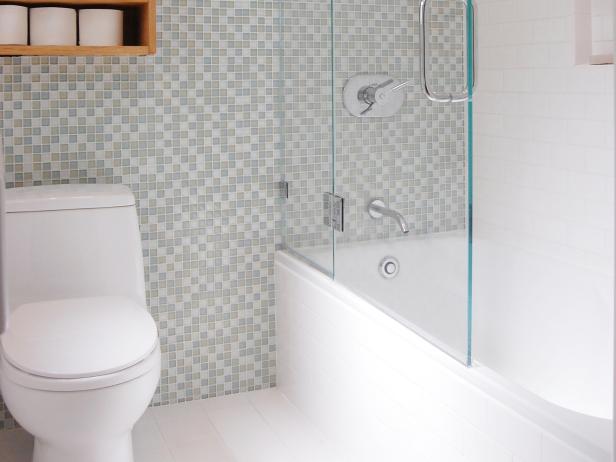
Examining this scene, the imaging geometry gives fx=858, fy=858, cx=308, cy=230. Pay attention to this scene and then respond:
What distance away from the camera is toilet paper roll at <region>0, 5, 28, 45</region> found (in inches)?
99.2

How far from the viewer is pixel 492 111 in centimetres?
292

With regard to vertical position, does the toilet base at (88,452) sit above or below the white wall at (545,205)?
below

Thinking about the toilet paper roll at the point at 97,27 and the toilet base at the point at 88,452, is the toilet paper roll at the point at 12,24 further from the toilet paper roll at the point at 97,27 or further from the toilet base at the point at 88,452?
the toilet base at the point at 88,452

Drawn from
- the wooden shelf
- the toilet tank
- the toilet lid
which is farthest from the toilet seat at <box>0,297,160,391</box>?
the wooden shelf

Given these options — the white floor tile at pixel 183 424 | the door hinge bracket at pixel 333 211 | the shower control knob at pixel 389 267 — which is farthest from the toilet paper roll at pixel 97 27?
the white floor tile at pixel 183 424

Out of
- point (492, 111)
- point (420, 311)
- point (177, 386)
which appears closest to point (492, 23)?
point (492, 111)

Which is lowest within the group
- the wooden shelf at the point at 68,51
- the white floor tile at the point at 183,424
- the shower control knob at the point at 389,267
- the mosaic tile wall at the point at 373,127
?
the white floor tile at the point at 183,424

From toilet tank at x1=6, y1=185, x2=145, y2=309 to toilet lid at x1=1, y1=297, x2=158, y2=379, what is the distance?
127mm

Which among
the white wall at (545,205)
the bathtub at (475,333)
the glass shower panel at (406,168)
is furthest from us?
the white wall at (545,205)

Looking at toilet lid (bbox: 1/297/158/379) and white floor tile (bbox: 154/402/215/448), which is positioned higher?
toilet lid (bbox: 1/297/158/379)

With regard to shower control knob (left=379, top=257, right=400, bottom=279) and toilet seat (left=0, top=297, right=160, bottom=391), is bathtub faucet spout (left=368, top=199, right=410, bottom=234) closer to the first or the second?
shower control knob (left=379, top=257, right=400, bottom=279)

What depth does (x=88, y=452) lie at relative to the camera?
87.7 inches

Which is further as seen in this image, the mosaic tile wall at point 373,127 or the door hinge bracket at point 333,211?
the door hinge bracket at point 333,211

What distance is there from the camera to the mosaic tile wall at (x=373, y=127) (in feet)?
6.75
